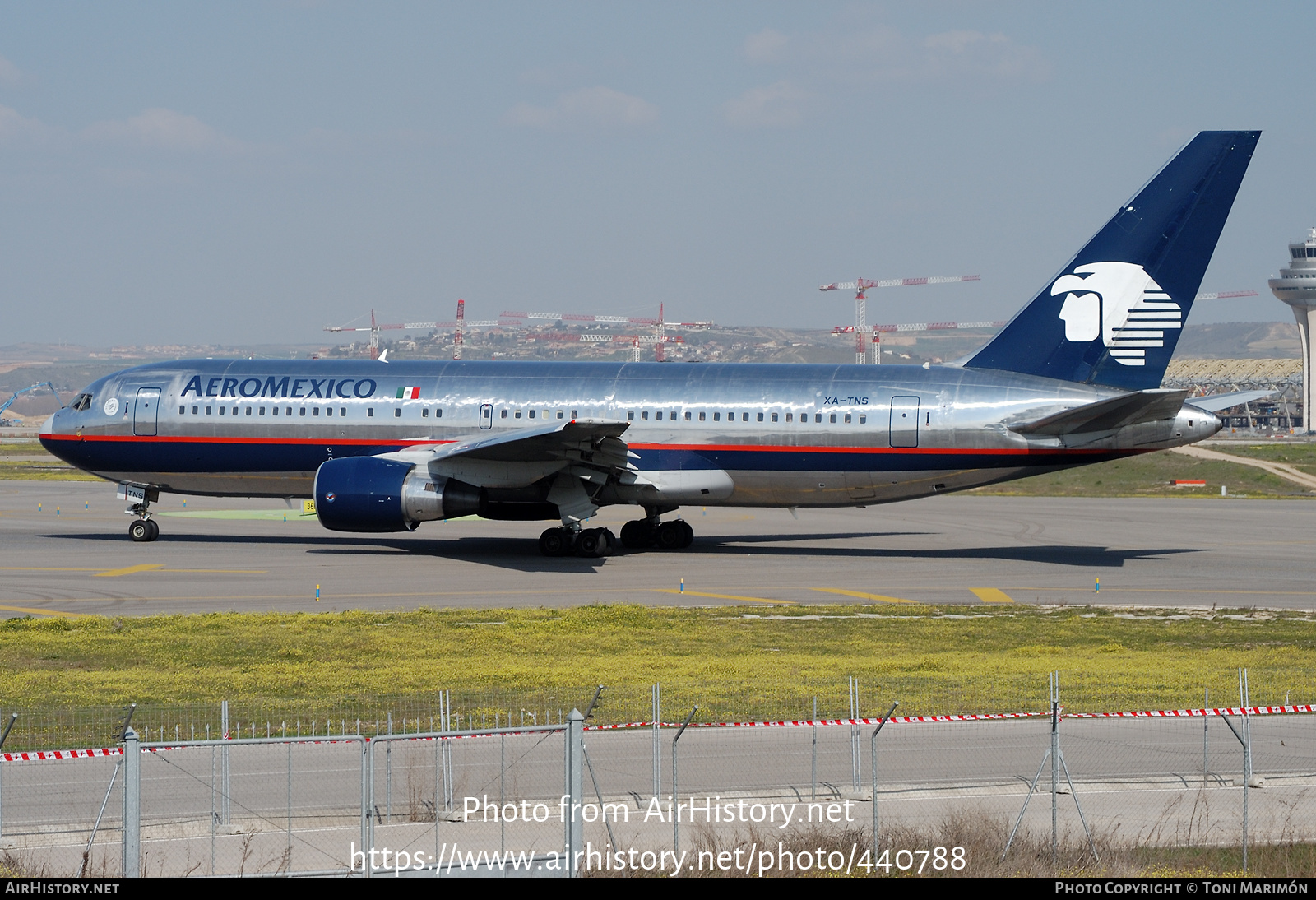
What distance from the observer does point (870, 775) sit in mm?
14531

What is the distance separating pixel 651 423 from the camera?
1467 inches

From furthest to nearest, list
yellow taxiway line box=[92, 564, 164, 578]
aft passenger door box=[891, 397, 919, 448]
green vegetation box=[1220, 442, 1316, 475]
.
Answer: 1. green vegetation box=[1220, 442, 1316, 475]
2. aft passenger door box=[891, 397, 919, 448]
3. yellow taxiway line box=[92, 564, 164, 578]

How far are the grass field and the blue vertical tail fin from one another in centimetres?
1004

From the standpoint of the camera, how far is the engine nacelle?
1362 inches

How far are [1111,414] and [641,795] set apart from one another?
2373 cm

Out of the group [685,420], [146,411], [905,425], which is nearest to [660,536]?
[685,420]

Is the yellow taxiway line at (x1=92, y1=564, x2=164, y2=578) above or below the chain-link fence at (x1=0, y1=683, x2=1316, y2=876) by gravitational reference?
above

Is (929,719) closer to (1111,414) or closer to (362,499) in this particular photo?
(1111,414)

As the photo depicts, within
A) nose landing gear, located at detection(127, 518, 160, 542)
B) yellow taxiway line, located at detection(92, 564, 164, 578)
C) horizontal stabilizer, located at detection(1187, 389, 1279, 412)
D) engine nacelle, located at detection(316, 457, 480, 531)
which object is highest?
horizontal stabilizer, located at detection(1187, 389, 1279, 412)

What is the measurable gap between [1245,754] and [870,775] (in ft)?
13.0

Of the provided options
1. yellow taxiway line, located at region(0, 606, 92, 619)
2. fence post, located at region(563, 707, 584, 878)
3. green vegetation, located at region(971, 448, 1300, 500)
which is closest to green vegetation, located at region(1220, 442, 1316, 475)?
green vegetation, located at region(971, 448, 1300, 500)

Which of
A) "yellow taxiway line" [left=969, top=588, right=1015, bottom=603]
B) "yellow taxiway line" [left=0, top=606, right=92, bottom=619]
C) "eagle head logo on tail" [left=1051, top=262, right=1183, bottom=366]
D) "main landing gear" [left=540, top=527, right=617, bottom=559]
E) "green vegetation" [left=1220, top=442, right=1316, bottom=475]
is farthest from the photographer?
"green vegetation" [left=1220, top=442, right=1316, bottom=475]

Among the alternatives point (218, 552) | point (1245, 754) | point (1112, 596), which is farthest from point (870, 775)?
point (218, 552)

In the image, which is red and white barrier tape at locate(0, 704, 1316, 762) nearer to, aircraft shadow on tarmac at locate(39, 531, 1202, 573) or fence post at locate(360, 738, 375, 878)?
fence post at locate(360, 738, 375, 878)
